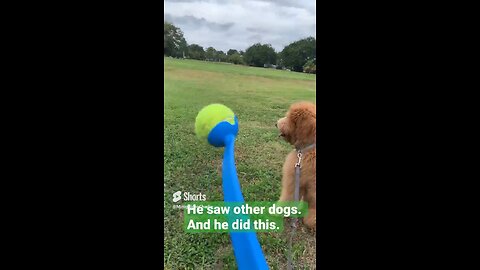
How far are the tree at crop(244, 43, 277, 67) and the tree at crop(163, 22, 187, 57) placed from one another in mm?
270

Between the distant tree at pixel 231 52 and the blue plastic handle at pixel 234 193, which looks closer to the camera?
the blue plastic handle at pixel 234 193

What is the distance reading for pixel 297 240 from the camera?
162 centimetres

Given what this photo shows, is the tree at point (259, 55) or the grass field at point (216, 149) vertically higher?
the tree at point (259, 55)

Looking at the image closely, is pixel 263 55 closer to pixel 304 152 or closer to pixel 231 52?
pixel 231 52

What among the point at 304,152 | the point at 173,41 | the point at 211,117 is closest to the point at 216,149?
the point at 211,117

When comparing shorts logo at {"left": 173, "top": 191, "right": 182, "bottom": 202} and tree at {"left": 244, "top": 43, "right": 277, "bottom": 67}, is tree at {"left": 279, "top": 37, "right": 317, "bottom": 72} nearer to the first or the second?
tree at {"left": 244, "top": 43, "right": 277, "bottom": 67}

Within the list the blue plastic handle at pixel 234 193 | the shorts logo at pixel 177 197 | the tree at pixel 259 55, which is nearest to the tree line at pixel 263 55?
the tree at pixel 259 55

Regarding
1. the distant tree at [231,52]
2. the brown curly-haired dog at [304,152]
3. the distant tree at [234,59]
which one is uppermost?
the distant tree at [231,52]

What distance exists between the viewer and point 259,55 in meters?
1.61

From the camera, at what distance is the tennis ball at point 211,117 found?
158 cm

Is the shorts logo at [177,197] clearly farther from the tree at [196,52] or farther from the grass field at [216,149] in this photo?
the tree at [196,52]

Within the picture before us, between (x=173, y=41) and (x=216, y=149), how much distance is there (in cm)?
49

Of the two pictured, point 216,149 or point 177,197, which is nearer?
point 177,197

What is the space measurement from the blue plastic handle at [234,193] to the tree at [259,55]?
0.26 meters
